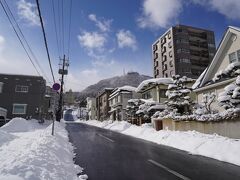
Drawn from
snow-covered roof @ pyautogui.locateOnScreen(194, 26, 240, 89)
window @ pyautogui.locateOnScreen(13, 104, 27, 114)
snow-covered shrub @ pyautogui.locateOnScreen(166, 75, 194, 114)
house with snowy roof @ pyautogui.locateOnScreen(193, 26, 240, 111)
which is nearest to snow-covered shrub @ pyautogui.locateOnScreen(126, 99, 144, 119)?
snow-covered shrub @ pyautogui.locateOnScreen(166, 75, 194, 114)

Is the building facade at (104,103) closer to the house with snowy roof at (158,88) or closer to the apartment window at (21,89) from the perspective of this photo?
the apartment window at (21,89)

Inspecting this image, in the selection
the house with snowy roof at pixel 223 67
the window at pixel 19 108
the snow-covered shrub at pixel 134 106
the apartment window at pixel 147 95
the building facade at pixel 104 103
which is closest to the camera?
the house with snowy roof at pixel 223 67

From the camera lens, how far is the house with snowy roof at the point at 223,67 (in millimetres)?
18369

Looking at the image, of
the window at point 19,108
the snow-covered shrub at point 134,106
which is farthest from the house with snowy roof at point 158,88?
A: the window at point 19,108

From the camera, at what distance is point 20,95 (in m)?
38.1

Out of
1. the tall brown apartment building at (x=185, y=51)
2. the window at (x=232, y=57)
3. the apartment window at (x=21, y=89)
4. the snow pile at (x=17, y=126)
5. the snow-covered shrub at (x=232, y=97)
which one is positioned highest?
the tall brown apartment building at (x=185, y=51)

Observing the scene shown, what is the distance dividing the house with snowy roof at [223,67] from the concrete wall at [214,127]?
4.91 meters

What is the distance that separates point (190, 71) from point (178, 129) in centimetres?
4547

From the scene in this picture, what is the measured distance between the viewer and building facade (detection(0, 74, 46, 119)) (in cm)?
3750

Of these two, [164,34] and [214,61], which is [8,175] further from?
[164,34]

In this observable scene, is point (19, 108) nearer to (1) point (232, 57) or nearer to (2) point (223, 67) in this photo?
(2) point (223, 67)

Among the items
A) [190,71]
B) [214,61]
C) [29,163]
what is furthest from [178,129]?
[190,71]

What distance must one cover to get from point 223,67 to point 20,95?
3316 centimetres

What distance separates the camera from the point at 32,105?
38.5 m
